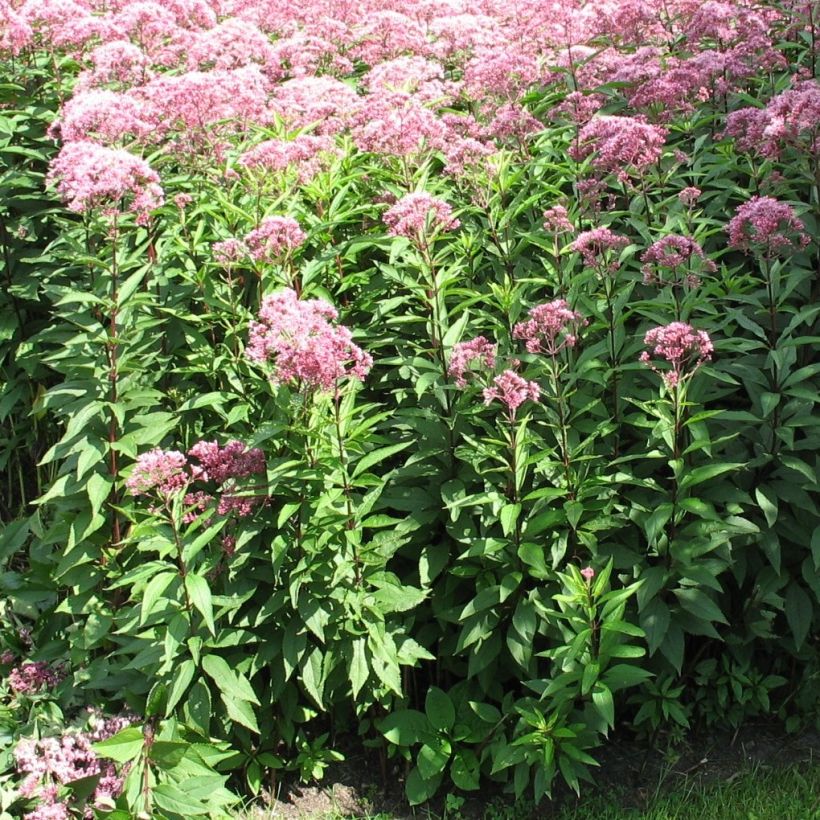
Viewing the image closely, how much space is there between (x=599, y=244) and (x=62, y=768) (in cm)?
333

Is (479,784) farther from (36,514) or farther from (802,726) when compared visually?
(36,514)

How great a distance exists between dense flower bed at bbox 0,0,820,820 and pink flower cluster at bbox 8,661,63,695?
0.01m

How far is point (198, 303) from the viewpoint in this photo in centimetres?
535

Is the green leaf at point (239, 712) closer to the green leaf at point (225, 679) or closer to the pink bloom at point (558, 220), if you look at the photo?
the green leaf at point (225, 679)

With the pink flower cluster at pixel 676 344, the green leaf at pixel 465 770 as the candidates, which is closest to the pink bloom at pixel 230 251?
the pink flower cluster at pixel 676 344

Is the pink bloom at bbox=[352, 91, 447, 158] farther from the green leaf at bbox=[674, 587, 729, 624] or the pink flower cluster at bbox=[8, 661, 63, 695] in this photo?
the pink flower cluster at bbox=[8, 661, 63, 695]

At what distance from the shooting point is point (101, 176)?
14.8 ft

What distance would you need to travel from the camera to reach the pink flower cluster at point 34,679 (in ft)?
16.4

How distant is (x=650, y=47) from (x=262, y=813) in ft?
15.7

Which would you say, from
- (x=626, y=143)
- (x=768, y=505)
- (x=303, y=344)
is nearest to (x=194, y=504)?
(x=303, y=344)

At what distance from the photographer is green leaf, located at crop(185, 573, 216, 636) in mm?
4047

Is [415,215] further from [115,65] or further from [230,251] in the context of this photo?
[115,65]

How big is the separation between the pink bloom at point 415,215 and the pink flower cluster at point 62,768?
2.56 m

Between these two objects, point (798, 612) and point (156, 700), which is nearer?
point (156, 700)
